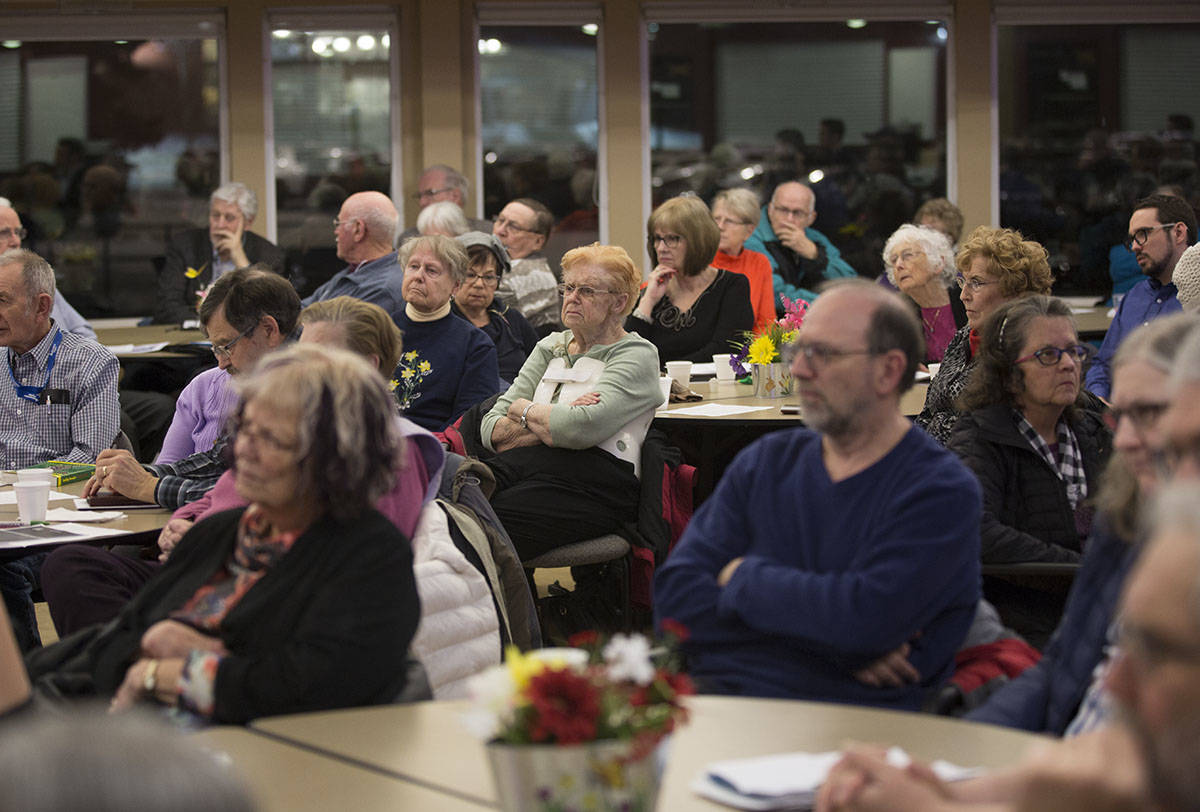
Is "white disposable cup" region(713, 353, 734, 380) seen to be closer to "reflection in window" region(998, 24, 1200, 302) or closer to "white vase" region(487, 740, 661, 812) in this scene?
"white vase" region(487, 740, 661, 812)

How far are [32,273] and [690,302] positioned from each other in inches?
113

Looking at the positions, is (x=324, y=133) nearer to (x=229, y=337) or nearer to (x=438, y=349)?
(x=438, y=349)

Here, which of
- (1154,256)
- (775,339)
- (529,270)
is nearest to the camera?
(775,339)

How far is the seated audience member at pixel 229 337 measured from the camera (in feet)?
12.5

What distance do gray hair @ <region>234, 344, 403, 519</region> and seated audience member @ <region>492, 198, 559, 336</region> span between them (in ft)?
14.1

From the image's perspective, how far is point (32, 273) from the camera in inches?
185

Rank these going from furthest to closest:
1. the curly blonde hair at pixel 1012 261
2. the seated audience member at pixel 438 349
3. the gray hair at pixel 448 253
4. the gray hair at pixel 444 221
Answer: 1. the gray hair at pixel 444 221
2. the gray hair at pixel 448 253
3. the seated audience member at pixel 438 349
4. the curly blonde hair at pixel 1012 261

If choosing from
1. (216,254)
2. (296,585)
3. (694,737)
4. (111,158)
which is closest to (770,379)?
(296,585)

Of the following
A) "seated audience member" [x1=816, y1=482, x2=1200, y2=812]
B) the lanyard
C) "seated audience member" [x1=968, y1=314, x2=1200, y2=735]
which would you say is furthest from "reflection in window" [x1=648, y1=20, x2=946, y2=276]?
"seated audience member" [x1=816, y1=482, x2=1200, y2=812]

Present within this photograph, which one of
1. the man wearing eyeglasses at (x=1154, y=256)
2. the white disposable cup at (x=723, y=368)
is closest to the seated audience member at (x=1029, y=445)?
the white disposable cup at (x=723, y=368)

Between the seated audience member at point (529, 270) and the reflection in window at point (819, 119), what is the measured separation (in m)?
2.14

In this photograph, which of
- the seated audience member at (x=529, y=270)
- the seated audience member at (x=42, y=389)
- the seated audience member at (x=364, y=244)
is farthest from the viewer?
the seated audience member at (x=529, y=270)

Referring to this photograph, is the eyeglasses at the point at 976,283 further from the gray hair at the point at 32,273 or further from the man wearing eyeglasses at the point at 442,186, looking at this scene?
the man wearing eyeglasses at the point at 442,186

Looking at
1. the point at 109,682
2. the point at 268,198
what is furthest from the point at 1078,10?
the point at 109,682
